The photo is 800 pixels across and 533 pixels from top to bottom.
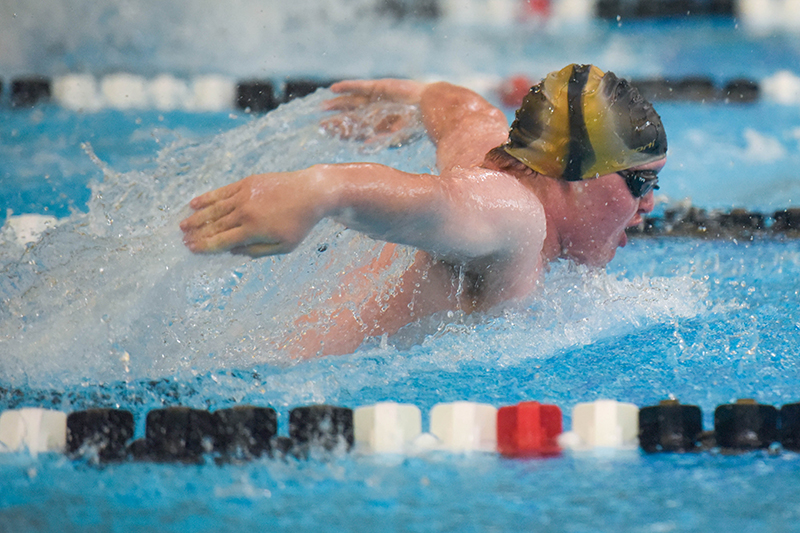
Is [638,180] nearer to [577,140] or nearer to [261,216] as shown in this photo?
[577,140]

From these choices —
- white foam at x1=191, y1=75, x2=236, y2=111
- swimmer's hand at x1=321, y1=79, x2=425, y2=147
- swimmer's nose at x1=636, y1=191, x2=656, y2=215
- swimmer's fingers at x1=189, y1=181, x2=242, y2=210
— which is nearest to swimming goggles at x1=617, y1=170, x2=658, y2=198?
swimmer's nose at x1=636, y1=191, x2=656, y2=215

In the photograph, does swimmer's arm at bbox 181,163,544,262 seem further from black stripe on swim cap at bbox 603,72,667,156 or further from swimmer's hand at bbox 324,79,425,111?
swimmer's hand at bbox 324,79,425,111

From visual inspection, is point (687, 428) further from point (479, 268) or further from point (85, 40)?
point (85, 40)

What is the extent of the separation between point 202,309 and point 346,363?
0.35 metres

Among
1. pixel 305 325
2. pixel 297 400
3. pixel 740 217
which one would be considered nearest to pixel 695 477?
pixel 297 400

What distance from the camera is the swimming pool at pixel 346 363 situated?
1146 millimetres

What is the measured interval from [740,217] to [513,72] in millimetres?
2298

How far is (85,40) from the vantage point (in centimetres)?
502

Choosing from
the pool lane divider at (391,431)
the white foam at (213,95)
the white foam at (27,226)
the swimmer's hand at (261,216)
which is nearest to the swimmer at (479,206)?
the swimmer's hand at (261,216)

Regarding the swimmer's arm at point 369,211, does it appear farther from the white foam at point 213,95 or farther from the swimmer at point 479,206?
the white foam at point 213,95

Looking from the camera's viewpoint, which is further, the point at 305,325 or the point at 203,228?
the point at 305,325

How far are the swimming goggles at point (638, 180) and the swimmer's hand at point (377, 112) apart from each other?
0.70 meters

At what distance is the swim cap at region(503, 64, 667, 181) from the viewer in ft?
5.10

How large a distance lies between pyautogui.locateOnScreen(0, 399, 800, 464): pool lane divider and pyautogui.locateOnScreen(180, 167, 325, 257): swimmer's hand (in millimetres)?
309
